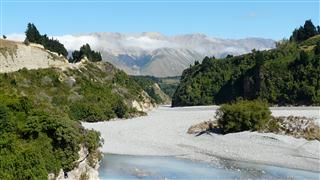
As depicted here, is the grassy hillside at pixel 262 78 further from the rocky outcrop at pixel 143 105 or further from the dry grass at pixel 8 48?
the dry grass at pixel 8 48

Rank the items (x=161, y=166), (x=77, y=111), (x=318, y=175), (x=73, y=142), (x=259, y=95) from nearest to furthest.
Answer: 1. (x=73, y=142)
2. (x=318, y=175)
3. (x=161, y=166)
4. (x=77, y=111)
5. (x=259, y=95)

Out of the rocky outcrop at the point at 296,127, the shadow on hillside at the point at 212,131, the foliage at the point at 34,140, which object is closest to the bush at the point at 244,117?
the shadow on hillside at the point at 212,131

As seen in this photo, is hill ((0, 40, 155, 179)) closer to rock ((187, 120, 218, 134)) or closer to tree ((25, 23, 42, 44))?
tree ((25, 23, 42, 44))

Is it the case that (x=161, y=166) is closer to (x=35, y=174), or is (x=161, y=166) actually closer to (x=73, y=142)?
(x=73, y=142)

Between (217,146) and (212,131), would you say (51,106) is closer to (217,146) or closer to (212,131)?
(217,146)

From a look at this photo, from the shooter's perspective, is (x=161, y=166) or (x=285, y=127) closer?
(x=161, y=166)

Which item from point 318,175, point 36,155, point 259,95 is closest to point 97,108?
point 259,95

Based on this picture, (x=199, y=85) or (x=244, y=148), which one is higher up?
(x=199, y=85)

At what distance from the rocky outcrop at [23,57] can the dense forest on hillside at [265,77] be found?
45.1m

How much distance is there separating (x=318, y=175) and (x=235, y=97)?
90.5 metres

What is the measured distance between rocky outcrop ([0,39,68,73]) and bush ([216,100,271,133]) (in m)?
43.3

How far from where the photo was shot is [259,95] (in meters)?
124

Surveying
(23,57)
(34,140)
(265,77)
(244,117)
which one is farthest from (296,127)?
(265,77)

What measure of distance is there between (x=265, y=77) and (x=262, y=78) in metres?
0.73
